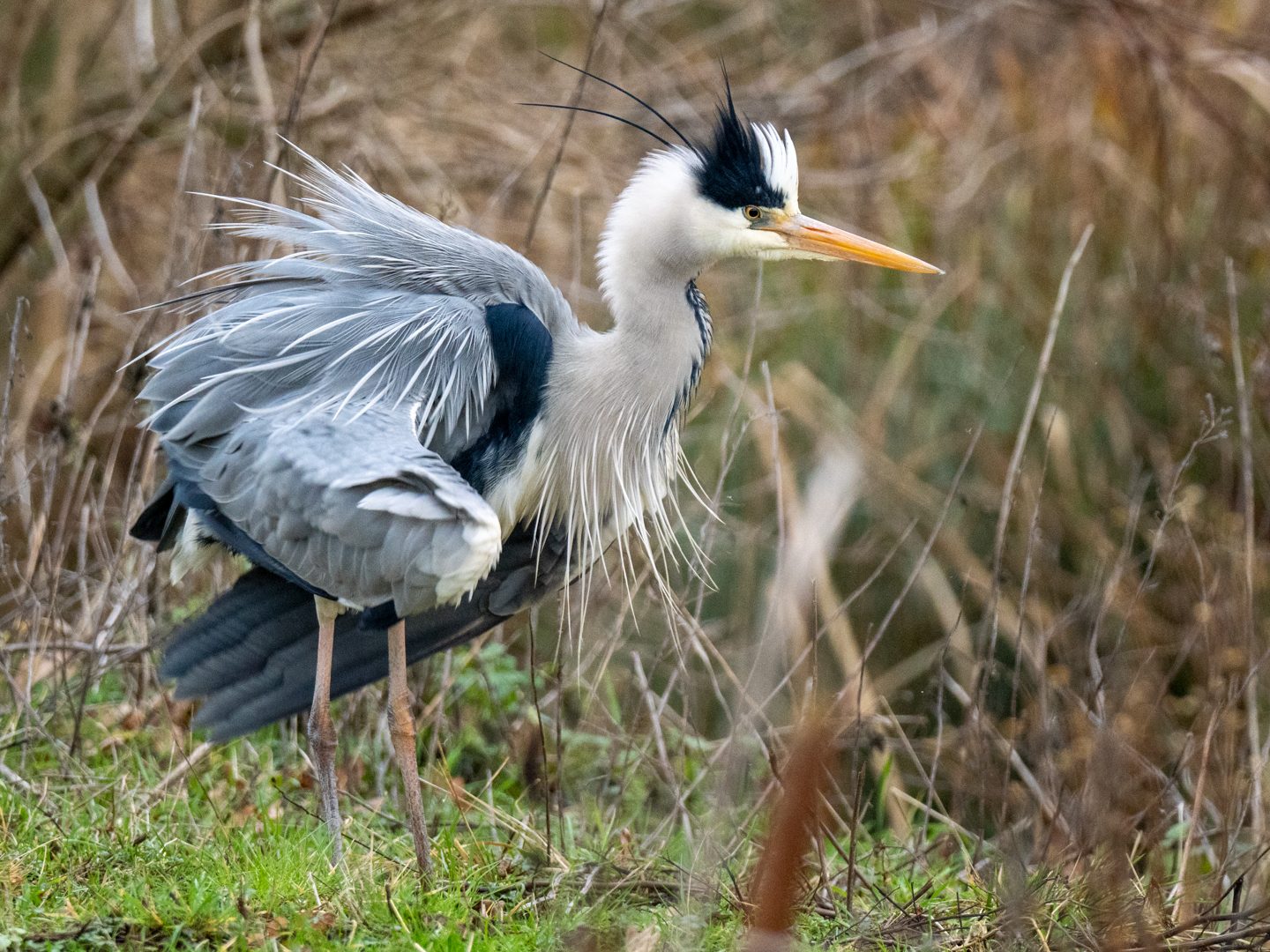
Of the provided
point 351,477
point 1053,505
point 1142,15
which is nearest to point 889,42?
point 1142,15

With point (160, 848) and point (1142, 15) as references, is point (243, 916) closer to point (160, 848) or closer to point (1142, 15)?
point (160, 848)

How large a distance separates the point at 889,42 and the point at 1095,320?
6.14ft

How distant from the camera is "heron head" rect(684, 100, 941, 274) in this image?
11.5ft

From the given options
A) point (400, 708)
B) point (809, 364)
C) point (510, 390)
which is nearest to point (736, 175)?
point (510, 390)

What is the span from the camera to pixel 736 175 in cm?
352

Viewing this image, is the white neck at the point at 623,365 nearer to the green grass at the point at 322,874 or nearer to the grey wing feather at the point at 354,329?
the grey wing feather at the point at 354,329

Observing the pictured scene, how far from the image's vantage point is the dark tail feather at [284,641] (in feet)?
11.7

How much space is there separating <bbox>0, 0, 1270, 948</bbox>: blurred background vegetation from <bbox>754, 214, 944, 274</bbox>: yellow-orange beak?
39cm

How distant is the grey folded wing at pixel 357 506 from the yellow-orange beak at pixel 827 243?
1.17m

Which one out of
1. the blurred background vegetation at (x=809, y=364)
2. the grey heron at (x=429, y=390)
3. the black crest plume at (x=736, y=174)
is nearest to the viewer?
the grey heron at (x=429, y=390)

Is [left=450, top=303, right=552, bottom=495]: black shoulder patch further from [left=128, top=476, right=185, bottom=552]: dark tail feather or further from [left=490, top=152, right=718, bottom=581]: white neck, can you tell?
[left=128, top=476, right=185, bottom=552]: dark tail feather

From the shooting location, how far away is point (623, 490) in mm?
3680

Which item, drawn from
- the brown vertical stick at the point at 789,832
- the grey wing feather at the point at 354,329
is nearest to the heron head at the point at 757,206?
the grey wing feather at the point at 354,329

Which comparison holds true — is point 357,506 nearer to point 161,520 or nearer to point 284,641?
point 284,641
